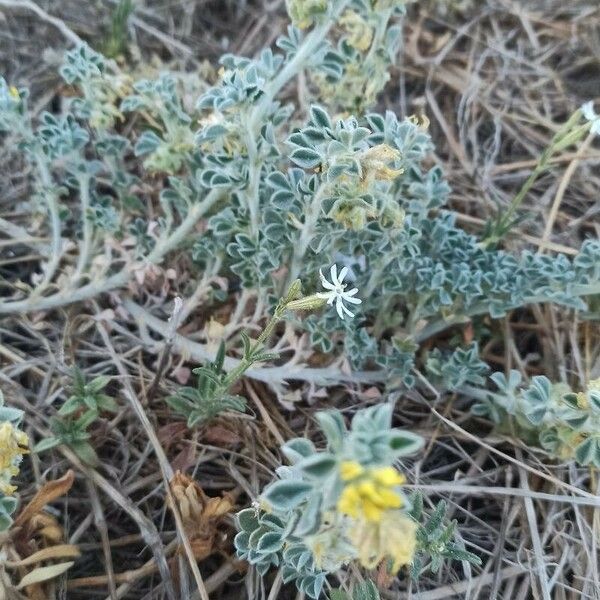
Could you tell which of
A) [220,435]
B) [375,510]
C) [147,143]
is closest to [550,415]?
[220,435]

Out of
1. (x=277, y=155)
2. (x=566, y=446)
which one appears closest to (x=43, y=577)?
(x=277, y=155)

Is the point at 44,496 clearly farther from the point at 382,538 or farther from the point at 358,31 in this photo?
the point at 358,31

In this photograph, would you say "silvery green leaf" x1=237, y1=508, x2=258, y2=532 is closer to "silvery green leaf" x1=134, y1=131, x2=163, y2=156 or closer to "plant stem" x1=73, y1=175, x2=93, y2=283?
"plant stem" x1=73, y1=175, x2=93, y2=283


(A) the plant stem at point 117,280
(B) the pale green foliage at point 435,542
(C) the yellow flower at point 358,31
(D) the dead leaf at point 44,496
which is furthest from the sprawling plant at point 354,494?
(C) the yellow flower at point 358,31

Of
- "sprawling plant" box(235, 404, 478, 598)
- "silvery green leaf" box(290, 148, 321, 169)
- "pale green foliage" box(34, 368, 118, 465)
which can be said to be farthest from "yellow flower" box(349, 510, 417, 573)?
"pale green foliage" box(34, 368, 118, 465)

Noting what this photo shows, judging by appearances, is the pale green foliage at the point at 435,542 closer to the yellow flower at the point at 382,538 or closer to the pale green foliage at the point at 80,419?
the yellow flower at the point at 382,538

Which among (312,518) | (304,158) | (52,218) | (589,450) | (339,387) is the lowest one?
(589,450)

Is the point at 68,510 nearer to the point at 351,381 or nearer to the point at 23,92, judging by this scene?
the point at 351,381
